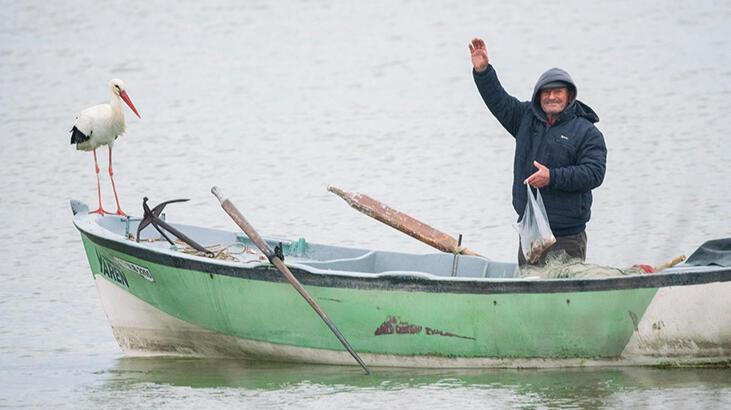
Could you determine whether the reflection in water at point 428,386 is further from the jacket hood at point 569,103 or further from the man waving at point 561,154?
the jacket hood at point 569,103

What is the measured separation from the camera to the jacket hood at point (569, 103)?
9984mm

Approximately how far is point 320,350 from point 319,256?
1.05 meters

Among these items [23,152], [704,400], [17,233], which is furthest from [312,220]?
[704,400]

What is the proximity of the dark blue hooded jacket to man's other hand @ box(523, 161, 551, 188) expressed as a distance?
56mm

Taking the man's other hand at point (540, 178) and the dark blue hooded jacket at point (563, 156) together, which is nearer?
the man's other hand at point (540, 178)

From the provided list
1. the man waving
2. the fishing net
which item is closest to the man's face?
the man waving

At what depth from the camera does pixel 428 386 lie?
32.5 ft

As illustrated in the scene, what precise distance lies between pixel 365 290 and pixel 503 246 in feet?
13.8


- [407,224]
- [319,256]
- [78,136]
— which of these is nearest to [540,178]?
[407,224]

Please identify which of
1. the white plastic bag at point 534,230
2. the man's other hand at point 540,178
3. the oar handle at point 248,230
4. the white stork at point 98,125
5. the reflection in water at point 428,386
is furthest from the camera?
the white stork at point 98,125

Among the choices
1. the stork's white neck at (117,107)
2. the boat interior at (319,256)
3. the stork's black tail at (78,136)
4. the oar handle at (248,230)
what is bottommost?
the boat interior at (319,256)

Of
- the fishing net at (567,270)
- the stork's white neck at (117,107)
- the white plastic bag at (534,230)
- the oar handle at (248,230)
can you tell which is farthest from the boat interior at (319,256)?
the stork's white neck at (117,107)

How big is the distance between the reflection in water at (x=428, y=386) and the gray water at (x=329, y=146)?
0.02m

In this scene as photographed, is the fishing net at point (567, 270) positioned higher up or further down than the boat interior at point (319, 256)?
higher up
